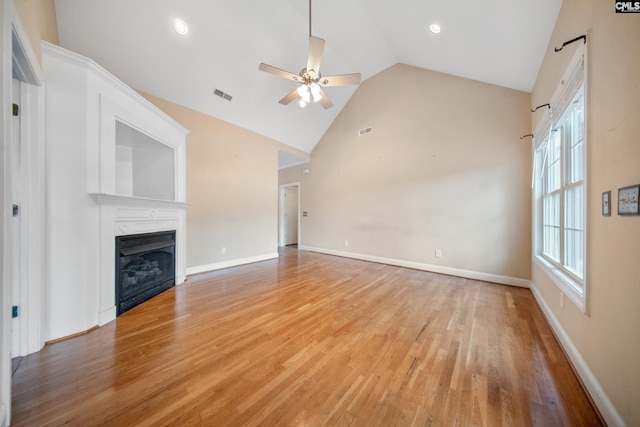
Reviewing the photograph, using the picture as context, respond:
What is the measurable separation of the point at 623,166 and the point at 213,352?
2821mm

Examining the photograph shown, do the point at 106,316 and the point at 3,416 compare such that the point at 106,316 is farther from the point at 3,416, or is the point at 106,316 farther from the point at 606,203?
the point at 606,203

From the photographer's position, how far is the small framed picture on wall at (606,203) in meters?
1.17

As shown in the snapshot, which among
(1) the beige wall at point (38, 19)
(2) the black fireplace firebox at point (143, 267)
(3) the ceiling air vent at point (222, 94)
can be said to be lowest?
(2) the black fireplace firebox at point (143, 267)

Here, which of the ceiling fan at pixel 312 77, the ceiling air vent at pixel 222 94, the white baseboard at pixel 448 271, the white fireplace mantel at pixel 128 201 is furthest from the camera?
the ceiling air vent at pixel 222 94

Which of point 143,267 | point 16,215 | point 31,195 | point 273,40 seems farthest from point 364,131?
point 16,215

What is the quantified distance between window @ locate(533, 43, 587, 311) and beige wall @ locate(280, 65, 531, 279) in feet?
1.95

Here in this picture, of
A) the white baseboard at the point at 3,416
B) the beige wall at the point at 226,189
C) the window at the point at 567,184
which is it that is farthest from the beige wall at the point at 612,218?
the beige wall at the point at 226,189

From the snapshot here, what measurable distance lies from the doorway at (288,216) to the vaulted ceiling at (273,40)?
3.15 meters

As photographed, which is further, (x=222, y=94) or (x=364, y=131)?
(x=364, y=131)

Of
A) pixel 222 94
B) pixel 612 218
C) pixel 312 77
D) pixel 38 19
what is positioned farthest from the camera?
pixel 222 94

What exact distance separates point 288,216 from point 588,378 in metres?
6.85

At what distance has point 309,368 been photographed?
4.93 ft

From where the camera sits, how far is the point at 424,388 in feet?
4.39

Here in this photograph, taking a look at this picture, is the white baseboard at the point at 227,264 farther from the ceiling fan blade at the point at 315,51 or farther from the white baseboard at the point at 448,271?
the ceiling fan blade at the point at 315,51
